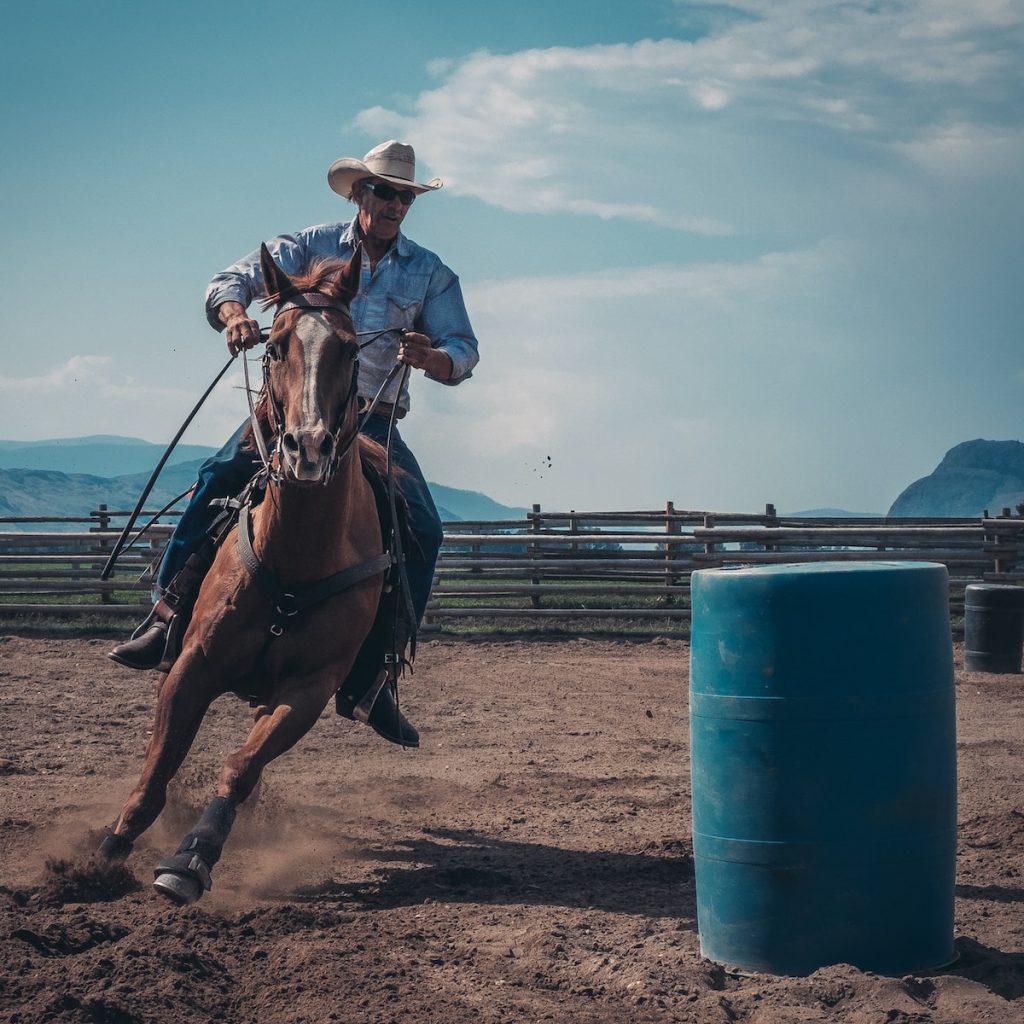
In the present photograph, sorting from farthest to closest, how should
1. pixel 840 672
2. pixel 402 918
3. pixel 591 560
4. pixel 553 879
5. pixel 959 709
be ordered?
1. pixel 591 560
2. pixel 959 709
3. pixel 553 879
4. pixel 402 918
5. pixel 840 672

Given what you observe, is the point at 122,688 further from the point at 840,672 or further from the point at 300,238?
the point at 840,672

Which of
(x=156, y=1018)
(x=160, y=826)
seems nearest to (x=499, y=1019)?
(x=156, y=1018)

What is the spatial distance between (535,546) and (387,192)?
12984 millimetres

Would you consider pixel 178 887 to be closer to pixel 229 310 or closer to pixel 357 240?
pixel 229 310

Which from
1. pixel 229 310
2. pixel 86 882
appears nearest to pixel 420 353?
pixel 229 310

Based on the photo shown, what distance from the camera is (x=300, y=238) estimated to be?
5980 mm

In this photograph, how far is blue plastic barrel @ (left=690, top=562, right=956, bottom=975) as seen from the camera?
355 cm

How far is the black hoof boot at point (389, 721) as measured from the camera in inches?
231

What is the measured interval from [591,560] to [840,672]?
47.5ft

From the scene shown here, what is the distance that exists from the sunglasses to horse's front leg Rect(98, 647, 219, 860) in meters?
2.28

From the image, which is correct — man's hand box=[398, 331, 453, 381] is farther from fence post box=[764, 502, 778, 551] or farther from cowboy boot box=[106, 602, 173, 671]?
fence post box=[764, 502, 778, 551]

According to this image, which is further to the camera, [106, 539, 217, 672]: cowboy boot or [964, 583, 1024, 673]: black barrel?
[964, 583, 1024, 673]: black barrel

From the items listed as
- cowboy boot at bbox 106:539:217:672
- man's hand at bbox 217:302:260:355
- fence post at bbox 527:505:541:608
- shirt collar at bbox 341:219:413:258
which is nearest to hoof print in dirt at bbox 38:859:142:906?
cowboy boot at bbox 106:539:217:672

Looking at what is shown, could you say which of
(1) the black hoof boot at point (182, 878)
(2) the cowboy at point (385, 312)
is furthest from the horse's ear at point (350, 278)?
(1) the black hoof boot at point (182, 878)
